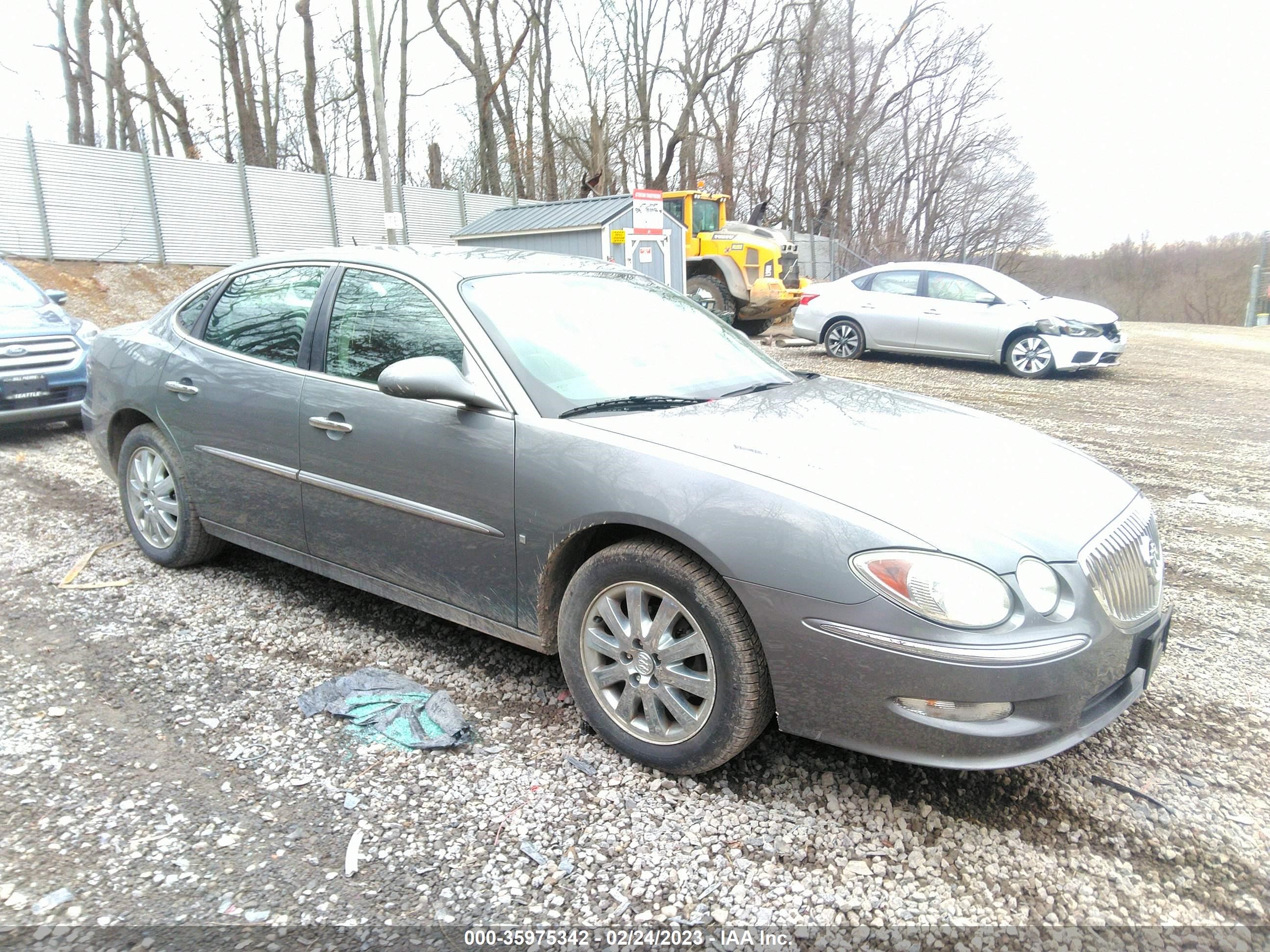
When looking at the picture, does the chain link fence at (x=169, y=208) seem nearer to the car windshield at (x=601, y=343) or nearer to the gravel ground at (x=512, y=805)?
the car windshield at (x=601, y=343)

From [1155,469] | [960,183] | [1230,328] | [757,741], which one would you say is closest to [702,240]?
[1155,469]

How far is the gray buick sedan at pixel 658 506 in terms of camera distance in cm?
221

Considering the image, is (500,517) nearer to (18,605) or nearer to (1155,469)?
(18,605)

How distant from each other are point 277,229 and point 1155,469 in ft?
69.8

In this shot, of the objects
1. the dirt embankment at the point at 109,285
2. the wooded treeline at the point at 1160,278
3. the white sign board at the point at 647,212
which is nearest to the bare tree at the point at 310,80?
the dirt embankment at the point at 109,285

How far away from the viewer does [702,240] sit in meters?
16.9

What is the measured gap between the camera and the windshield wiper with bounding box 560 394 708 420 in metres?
2.86

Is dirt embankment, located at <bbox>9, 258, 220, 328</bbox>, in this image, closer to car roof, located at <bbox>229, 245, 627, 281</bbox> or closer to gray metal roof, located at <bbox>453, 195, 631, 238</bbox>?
gray metal roof, located at <bbox>453, 195, 631, 238</bbox>

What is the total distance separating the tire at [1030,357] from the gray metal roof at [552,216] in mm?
6970

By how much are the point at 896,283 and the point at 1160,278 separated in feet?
Result: 112

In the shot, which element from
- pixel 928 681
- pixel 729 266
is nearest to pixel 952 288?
pixel 729 266

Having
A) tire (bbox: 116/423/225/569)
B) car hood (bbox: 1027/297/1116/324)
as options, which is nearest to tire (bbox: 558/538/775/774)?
tire (bbox: 116/423/225/569)

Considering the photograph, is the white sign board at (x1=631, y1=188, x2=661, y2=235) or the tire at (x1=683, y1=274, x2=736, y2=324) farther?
the tire at (x1=683, y1=274, x2=736, y2=324)

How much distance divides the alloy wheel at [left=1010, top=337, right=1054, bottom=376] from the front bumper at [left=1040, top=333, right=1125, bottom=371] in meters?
0.07
